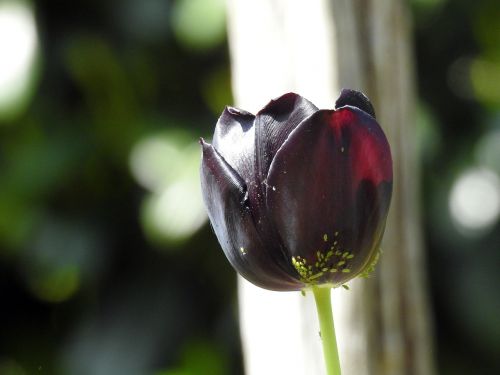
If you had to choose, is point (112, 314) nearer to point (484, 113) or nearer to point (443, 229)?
point (443, 229)

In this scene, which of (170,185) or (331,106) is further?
(170,185)

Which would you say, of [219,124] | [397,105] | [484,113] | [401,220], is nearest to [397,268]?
[401,220]

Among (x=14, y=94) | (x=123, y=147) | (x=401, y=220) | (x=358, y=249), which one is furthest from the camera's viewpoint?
(x=123, y=147)

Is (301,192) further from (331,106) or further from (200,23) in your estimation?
(200,23)

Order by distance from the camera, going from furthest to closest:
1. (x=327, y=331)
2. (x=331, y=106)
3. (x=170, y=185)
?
1. (x=170, y=185)
2. (x=331, y=106)
3. (x=327, y=331)

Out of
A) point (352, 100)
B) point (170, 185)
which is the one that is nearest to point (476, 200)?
point (170, 185)

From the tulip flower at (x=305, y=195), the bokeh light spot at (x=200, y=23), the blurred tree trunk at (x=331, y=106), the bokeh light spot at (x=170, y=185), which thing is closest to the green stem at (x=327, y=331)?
the tulip flower at (x=305, y=195)
